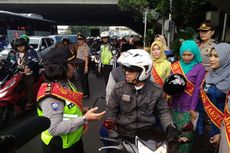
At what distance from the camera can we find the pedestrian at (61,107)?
8.02 ft

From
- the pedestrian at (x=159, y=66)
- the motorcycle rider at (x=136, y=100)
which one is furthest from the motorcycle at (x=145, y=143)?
the pedestrian at (x=159, y=66)

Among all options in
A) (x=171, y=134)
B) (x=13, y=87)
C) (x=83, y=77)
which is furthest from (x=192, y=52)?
(x=83, y=77)

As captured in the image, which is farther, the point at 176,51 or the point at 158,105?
the point at 176,51

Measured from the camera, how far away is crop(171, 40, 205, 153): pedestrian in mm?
3873

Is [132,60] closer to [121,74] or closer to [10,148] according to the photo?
[121,74]

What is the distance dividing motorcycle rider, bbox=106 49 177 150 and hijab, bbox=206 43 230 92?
0.89 meters

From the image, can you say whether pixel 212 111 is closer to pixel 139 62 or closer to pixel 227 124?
pixel 227 124

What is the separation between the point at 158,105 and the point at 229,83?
3.26 feet

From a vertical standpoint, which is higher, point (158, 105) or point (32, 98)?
point (158, 105)

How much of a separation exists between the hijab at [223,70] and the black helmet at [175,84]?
15.3 inches

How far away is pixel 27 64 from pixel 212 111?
15.0 feet

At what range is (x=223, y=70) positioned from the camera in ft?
11.3

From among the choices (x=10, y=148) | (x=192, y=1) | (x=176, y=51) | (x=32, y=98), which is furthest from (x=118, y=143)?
(x=192, y=1)

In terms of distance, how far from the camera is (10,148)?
1110 millimetres
